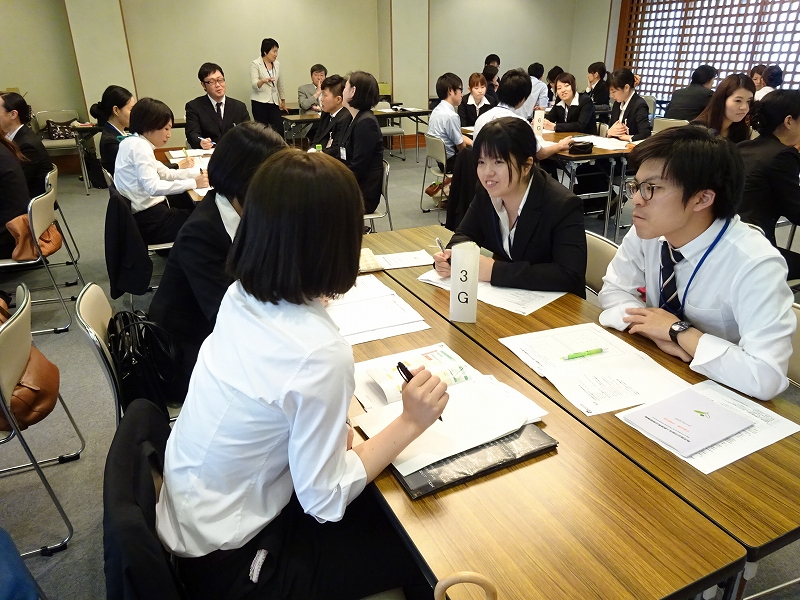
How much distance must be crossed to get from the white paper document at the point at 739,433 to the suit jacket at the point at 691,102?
5.33m

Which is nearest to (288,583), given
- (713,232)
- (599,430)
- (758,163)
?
(599,430)

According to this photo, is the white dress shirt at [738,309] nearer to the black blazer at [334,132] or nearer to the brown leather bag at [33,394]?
the brown leather bag at [33,394]

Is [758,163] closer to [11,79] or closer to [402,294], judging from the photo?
[402,294]

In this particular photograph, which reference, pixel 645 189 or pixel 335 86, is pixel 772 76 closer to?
pixel 335 86

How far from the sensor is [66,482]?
210 cm

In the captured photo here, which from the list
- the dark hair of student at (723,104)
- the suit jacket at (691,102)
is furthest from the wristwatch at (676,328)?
the suit jacket at (691,102)

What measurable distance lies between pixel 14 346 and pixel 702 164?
6.35ft

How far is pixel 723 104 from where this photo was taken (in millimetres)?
3770

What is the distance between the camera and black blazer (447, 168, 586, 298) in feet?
6.04

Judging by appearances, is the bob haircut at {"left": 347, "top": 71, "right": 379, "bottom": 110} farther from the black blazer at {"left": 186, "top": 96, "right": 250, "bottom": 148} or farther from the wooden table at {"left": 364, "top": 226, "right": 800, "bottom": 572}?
the wooden table at {"left": 364, "top": 226, "right": 800, "bottom": 572}

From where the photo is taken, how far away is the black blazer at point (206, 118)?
5113mm

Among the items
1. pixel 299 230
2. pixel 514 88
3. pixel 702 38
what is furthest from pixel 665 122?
pixel 299 230

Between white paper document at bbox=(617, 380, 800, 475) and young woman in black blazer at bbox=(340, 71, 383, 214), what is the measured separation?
2967 millimetres

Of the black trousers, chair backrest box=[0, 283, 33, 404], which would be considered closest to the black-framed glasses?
the black trousers
